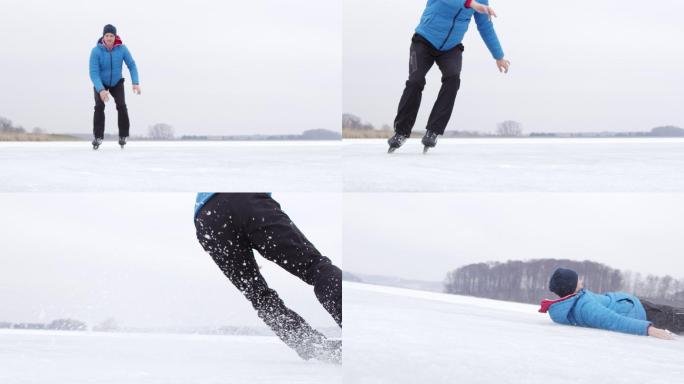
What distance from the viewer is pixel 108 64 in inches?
270

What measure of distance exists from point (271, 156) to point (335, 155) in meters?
0.43

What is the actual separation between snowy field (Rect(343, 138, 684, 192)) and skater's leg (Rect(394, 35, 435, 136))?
18cm

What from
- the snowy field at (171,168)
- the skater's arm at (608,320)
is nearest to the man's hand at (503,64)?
the snowy field at (171,168)

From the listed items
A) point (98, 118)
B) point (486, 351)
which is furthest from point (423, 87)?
point (98, 118)

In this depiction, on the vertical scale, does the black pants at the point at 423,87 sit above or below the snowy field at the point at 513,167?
above

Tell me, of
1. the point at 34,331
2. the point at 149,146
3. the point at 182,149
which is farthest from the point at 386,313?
the point at 149,146

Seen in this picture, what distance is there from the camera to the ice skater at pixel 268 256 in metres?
2.59

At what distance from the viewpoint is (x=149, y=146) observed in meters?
6.70

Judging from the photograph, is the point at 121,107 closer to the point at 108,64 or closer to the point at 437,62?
the point at 108,64

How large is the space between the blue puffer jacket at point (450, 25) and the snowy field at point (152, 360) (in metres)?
2.06

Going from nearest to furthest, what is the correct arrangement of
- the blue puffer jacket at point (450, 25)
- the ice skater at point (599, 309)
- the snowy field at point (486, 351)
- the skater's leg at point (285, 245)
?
the snowy field at point (486, 351) < the skater's leg at point (285, 245) < the ice skater at point (599, 309) < the blue puffer jacket at point (450, 25)

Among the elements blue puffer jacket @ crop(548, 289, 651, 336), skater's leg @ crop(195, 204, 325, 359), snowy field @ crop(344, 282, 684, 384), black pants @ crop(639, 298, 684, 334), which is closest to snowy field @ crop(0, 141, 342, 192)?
snowy field @ crop(344, 282, 684, 384)

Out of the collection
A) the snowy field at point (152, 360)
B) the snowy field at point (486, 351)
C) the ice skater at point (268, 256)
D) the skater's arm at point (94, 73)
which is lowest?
the snowy field at point (152, 360)

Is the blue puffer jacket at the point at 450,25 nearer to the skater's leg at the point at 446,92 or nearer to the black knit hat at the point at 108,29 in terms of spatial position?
the skater's leg at the point at 446,92
